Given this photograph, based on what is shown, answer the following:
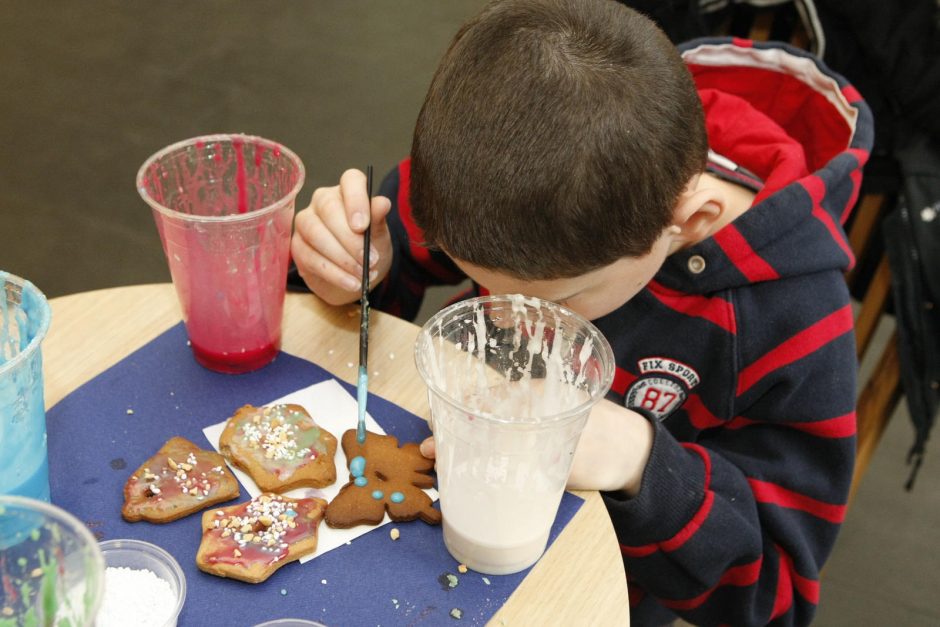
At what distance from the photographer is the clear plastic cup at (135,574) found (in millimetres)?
696

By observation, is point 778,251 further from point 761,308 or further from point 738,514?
point 738,514

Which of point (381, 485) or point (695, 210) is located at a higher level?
point (695, 210)

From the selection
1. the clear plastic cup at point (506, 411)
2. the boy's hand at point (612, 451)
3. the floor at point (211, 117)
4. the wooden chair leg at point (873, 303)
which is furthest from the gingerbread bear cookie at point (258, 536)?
the floor at point (211, 117)

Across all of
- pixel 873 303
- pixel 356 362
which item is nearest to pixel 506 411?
pixel 356 362

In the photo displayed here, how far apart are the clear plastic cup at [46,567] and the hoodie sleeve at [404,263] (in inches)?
24.4

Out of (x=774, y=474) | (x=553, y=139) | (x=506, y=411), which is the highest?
(x=553, y=139)

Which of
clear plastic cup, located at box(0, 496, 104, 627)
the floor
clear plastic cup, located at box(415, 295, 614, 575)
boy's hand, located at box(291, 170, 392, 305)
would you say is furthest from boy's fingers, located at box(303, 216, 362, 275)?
the floor

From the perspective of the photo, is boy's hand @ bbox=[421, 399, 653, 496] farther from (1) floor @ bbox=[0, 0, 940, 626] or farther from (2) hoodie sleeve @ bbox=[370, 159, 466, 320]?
(1) floor @ bbox=[0, 0, 940, 626]

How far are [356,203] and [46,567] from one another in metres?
0.50

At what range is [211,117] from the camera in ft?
8.91

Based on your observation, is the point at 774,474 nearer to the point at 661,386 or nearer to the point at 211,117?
the point at 661,386

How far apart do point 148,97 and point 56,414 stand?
2142 millimetres

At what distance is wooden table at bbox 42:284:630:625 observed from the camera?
752mm

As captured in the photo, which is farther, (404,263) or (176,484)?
(404,263)
